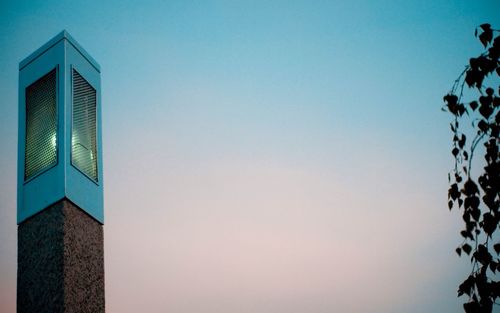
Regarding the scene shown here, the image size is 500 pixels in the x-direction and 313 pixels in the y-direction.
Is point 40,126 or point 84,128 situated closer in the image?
point 40,126

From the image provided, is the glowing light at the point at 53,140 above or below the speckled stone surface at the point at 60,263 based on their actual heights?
above

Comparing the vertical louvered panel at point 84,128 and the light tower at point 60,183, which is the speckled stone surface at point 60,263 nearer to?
the light tower at point 60,183

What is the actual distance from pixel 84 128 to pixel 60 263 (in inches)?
52.9

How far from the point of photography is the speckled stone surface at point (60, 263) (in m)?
3.51

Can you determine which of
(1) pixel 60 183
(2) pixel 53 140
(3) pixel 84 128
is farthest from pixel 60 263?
(3) pixel 84 128

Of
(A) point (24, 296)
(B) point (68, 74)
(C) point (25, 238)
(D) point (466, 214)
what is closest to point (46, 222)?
(C) point (25, 238)

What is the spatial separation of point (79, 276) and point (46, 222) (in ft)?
1.78

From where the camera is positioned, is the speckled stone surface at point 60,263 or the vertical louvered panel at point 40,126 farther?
the vertical louvered panel at point 40,126

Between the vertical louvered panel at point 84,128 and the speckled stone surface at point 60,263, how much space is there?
0.45 meters

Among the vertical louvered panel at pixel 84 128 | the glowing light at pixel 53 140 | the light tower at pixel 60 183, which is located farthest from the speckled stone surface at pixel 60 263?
the glowing light at pixel 53 140

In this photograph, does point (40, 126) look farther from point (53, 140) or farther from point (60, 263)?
point (60, 263)

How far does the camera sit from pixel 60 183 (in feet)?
12.3

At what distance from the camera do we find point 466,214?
2.03m

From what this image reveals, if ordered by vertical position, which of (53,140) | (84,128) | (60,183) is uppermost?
(84,128)
